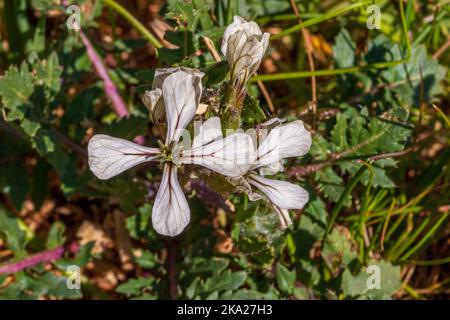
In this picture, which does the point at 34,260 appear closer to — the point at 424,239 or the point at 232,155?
the point at 232,155

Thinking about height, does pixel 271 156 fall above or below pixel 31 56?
below

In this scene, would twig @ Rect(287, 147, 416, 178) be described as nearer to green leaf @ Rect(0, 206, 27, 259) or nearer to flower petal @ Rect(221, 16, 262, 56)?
flower petal @ Rect(221, 16, 262, 56)

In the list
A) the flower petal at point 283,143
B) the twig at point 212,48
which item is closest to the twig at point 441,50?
the twig at point 212,48

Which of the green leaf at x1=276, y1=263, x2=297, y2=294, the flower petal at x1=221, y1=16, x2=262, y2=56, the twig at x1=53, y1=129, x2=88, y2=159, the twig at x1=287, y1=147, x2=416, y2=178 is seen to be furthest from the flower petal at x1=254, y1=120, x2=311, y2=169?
the twig at x1=53, y1=129, x2=88, y2=159

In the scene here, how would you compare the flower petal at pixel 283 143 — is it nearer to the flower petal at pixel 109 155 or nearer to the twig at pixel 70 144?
the flower petal at pixel 109 155
